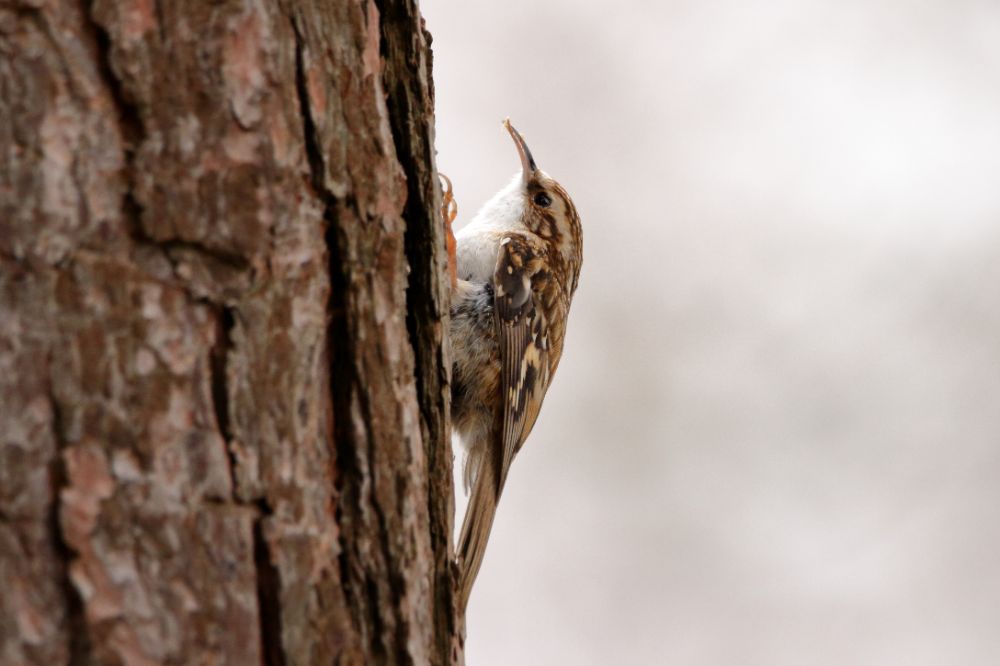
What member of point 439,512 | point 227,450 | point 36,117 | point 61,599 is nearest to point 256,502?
point 227,450

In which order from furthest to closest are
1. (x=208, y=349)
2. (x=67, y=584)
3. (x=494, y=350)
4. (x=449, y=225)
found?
1. (x=494, y=350)
2. (x=449, y=225)
3. (x=208, y=349)
4. (x=67, y=584)

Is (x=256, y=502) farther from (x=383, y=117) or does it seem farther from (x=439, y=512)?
(x=383, y=117)

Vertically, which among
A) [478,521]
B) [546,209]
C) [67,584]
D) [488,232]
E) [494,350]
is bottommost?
[67,584]

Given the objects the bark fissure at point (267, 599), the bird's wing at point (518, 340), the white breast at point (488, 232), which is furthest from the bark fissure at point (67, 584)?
the white breast at point (488, 232)

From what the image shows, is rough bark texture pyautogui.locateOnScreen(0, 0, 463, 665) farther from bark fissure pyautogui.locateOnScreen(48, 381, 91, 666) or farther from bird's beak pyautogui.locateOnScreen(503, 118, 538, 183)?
bird's beak pyautogui.locateOnScreen(503, 118, 538, 183)

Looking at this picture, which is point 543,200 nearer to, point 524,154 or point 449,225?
point 524,154

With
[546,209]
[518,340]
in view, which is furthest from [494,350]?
[546,209]

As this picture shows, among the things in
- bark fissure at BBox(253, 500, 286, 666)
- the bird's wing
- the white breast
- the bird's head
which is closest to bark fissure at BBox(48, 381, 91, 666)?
bark fissure at BBox(253, 500, 286, 666)
